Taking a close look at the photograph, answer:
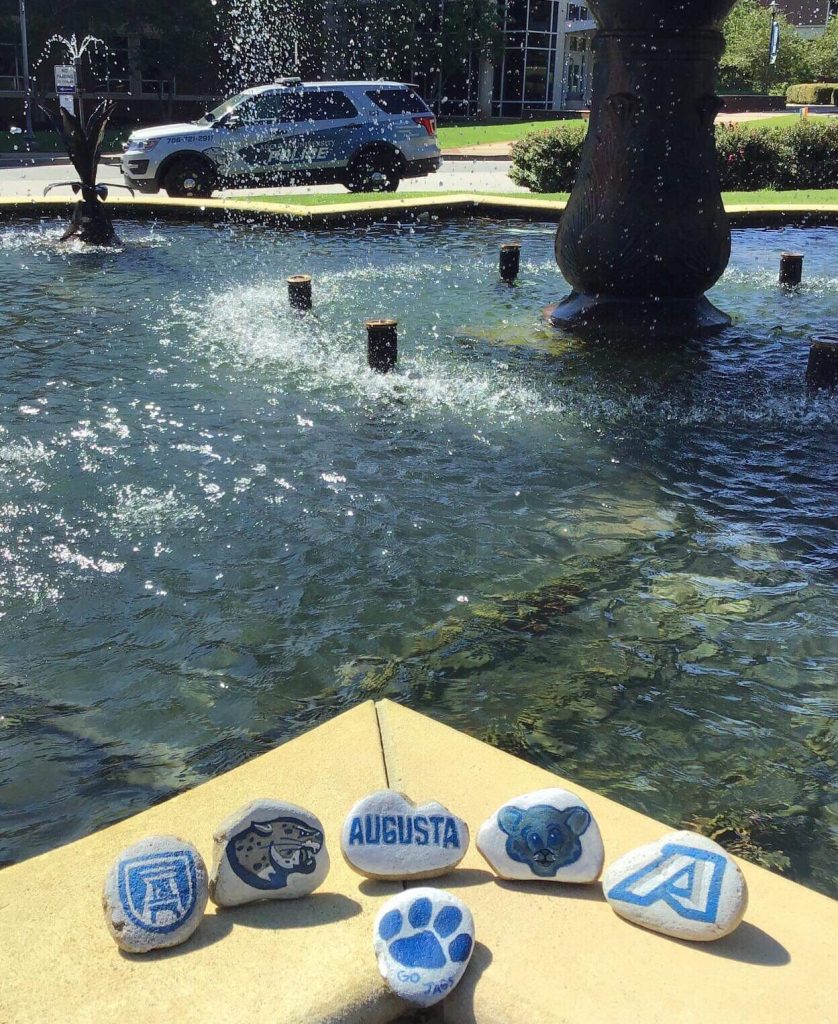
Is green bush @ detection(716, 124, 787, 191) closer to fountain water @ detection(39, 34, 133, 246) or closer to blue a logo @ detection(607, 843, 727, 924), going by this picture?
fountain water @ detection(39, 34, 133, 246)

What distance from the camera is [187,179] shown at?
1764 centimetres

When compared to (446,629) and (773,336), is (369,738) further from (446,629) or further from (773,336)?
(773,336)

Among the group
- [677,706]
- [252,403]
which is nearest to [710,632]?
[677,706]

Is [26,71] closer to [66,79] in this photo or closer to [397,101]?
[66,79]

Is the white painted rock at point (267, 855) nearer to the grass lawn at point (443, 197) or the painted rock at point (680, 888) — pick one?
the painted rock at point (680, 888)

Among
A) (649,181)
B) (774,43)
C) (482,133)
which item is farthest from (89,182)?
(774,43)

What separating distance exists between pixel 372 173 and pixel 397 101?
146 cm

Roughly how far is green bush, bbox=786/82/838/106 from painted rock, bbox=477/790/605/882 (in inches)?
2137

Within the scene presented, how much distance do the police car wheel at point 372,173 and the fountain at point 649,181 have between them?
11.4 meters

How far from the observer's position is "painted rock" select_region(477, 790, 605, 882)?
214 cm

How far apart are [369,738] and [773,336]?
6860mm

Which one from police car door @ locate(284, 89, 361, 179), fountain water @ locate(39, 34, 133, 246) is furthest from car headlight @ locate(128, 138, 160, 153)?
fountain water @ locate(39, 34, 133, 246)

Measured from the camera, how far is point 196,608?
4043 mm

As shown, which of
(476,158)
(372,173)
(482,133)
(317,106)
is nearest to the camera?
(317,106)
